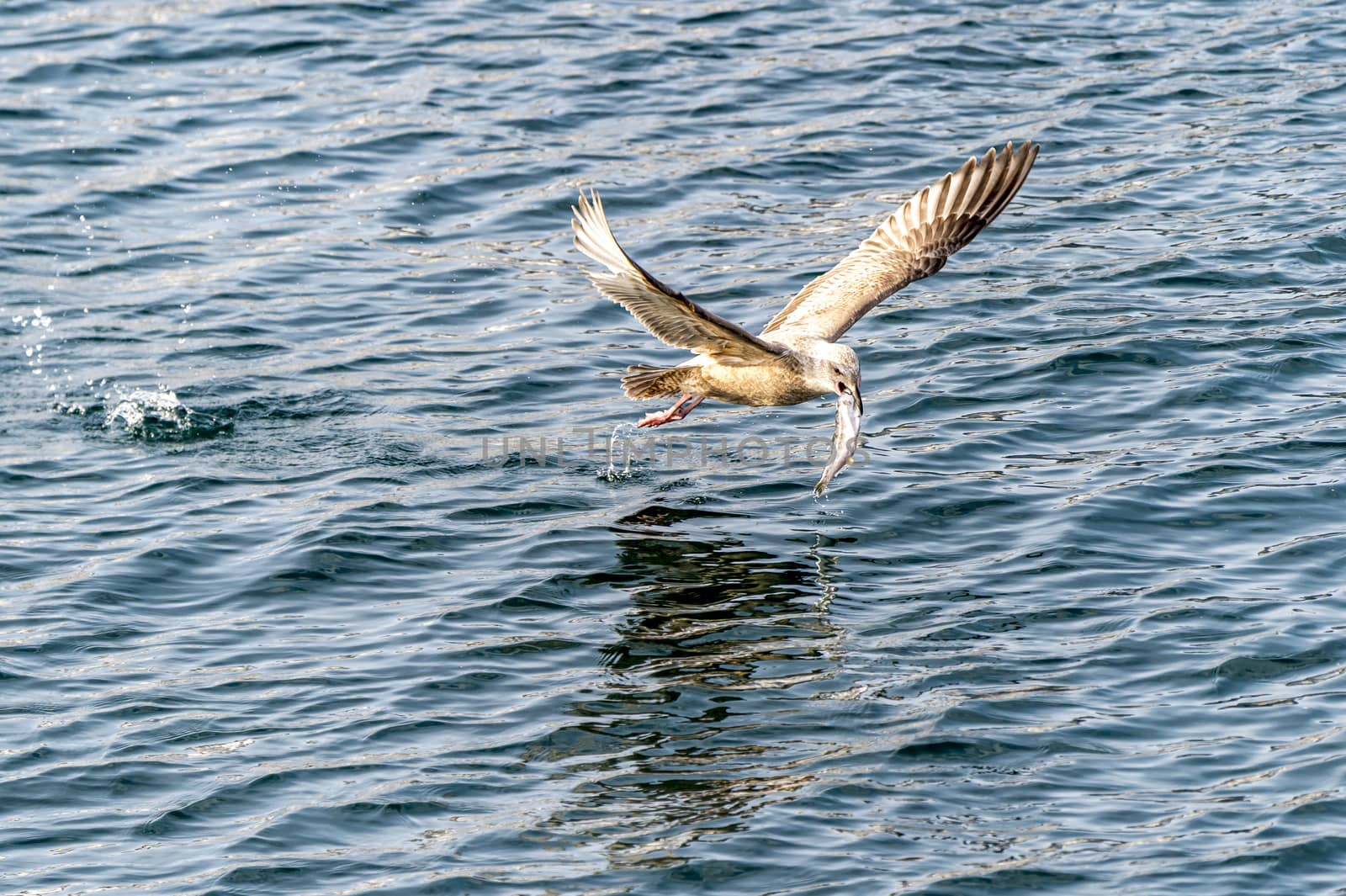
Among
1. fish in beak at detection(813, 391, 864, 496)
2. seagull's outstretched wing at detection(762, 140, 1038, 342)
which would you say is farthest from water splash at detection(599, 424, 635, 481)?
fish in beak at detection(813, 391, 864, 496)

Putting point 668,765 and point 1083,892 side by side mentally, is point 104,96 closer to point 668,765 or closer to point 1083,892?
point 668,765

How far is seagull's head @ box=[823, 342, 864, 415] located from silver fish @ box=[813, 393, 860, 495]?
0.14 ft

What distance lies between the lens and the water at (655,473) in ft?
25.0

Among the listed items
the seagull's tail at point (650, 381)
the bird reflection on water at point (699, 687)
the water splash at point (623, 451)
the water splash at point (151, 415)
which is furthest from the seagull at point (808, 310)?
the water splash at point (151, 415)

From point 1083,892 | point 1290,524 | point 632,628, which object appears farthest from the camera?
point 1290,524

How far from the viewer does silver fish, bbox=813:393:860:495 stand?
931 centimetres

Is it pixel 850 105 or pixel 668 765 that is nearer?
pixel 668 765

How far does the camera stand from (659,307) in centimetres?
936

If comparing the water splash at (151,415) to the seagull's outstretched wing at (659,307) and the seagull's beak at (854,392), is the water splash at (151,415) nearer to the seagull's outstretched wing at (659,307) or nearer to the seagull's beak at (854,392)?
the seagull's outstretched wing at (659,307)

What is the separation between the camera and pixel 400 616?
9477 mm

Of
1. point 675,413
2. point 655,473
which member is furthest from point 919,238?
point 655,473

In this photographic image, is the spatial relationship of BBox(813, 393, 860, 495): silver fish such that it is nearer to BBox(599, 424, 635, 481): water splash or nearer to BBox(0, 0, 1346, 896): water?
BBox(0, 0, 1346, 896): water

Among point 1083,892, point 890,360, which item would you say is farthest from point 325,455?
point 1083,892

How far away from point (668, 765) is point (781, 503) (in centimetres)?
332
